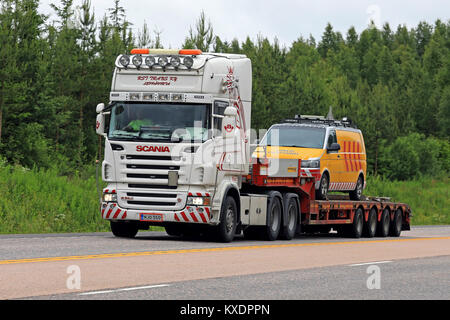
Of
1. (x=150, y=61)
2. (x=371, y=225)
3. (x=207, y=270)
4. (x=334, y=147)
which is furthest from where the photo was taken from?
(x=371, y=225)

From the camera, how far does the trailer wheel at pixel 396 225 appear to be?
29.3 metres

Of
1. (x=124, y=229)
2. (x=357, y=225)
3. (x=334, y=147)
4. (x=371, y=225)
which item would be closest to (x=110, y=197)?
(x=124, y=229)

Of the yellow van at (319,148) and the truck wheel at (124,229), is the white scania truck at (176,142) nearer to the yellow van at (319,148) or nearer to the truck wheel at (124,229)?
the truck wheel at (124,229)

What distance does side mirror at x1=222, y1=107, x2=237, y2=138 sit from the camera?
19.0m

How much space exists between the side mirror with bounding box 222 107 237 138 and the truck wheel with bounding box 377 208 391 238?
1035 centimetres

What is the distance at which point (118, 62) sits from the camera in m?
19.8

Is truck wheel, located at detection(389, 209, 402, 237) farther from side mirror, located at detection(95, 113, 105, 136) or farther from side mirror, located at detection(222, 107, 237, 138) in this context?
side mirror, located at detection(95, 113, 105, 136)

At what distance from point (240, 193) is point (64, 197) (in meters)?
→ 6.88

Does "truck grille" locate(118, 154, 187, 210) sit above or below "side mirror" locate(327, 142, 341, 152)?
below

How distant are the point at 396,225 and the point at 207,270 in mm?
17295

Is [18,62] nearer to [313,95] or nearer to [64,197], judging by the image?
[64,197]

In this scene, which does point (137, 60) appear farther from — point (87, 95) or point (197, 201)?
point (87, 95)

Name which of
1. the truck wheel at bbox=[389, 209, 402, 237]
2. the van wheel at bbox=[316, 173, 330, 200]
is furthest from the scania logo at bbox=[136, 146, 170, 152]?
the truck wheel at bbox=[389, 209, 402, 237]

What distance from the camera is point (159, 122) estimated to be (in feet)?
62.4
